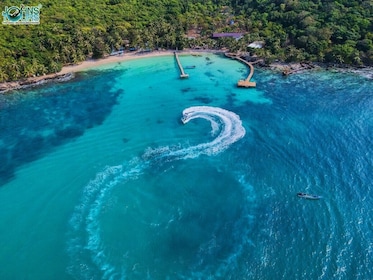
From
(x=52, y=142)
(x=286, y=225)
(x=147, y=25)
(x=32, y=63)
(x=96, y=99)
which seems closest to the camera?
(x=286, y=225)

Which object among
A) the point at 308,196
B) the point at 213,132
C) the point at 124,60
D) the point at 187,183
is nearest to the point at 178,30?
the point at 124,60

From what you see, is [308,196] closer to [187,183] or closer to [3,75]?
[187,183]

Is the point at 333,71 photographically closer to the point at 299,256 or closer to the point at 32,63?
the point at 299,256

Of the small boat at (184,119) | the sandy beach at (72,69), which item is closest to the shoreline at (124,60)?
the sandy beach at (72,69)

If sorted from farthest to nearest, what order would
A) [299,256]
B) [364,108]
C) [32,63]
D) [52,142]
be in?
[32,63]
[364,108]
[52,142]
[299,256]

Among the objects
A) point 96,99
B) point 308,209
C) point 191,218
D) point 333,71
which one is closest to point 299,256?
point 308,209

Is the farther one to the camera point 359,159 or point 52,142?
point 52,142
